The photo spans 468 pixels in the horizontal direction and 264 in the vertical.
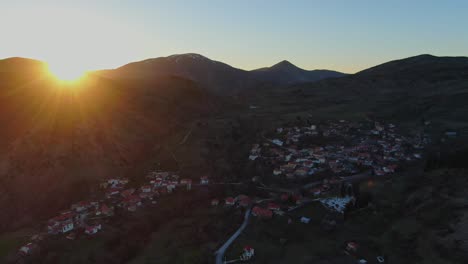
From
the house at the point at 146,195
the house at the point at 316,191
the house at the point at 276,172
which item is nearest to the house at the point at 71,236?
the house at the point at 146,195

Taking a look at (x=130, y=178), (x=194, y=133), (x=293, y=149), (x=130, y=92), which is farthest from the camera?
(x=130, y=92)

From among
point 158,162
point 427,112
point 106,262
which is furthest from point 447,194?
point 427,112

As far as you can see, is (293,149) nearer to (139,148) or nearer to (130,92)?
(139,148)

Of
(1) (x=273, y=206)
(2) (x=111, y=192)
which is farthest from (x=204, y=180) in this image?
(1) (x=273, y=206)

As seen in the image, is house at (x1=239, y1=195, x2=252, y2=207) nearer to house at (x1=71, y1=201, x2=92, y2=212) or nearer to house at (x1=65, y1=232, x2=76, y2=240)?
house at (x1=65, y1=232, x2=76, y2=240)

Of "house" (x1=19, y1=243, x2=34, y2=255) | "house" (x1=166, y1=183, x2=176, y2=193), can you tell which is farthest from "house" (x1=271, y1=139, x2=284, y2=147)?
"house" (x1=19, y1=243, x2=34, y2=255)

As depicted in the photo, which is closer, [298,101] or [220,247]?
[220,247]
